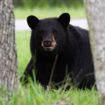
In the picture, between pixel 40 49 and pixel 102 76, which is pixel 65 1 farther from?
pixel 102 76

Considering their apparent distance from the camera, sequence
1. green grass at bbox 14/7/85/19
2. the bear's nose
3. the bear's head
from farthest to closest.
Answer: green grass at bbox 14/7/85/19, the bear's head, the bear's nose

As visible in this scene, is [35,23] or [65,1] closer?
[35,23]

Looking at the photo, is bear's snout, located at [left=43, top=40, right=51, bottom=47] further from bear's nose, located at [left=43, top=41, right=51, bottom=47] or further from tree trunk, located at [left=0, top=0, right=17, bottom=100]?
tree trunk, located at [left=0, top=0, right=17, bottom=100]

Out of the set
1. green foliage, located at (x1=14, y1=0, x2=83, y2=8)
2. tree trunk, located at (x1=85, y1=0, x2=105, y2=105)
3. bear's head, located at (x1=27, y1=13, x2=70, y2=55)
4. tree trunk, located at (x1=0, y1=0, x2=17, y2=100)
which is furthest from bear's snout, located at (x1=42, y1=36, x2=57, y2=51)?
green foliage, located at (x1=14, y1=0, x2=83, y2=8)

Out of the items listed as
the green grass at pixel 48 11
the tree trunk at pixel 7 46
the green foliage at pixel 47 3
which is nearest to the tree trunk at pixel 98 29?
the tree trunk at pixel 7 46

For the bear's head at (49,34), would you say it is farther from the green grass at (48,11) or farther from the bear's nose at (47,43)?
the green grass at (48,11)

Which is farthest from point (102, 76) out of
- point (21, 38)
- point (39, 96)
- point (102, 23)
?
point (21, 38)

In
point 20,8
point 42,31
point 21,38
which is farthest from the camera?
point 20,8

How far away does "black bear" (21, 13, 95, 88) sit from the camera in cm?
845

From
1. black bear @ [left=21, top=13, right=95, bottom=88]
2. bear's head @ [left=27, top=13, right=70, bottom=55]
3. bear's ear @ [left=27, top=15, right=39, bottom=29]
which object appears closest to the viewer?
bear's head @ [left=27, top=13, right=70, bottom=55]

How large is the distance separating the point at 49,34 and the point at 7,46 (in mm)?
1763

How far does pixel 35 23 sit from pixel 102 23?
127 inches

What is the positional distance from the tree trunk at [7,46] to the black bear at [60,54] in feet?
5.48

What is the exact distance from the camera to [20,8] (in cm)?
2966
